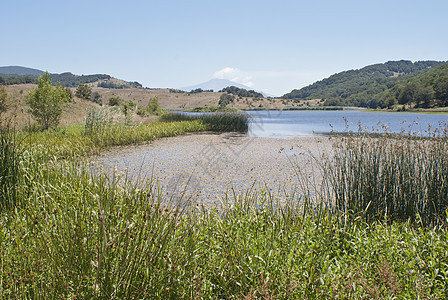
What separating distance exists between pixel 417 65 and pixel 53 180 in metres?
137

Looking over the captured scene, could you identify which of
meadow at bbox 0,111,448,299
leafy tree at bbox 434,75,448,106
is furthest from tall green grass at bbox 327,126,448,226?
leafy tree at bbox 434,75,448,106

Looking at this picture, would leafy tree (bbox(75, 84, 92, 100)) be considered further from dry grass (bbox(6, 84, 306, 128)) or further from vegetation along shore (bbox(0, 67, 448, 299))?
vegetation along shore (bbox(0, 67, 448, 299))

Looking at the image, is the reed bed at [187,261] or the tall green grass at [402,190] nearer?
the reed bed at [187,261]

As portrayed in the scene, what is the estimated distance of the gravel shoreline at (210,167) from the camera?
4707mm

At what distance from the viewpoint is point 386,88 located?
68188 millimetres

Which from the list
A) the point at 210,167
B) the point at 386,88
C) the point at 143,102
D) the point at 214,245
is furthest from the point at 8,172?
the point at 386,88

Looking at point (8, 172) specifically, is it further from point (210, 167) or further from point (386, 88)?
point (386, 88)

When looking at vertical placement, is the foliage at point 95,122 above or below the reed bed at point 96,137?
above

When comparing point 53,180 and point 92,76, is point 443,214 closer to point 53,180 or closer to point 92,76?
point 53,180

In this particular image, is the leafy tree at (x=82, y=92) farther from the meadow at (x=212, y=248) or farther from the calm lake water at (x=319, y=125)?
the meadow at (x=212, y=248)

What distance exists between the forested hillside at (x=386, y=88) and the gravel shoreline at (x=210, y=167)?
44.2m

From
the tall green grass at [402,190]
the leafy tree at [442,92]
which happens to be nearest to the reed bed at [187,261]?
the tall green grass at [402,190]

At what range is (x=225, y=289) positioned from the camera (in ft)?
5.86

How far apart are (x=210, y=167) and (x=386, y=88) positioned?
240 feet
